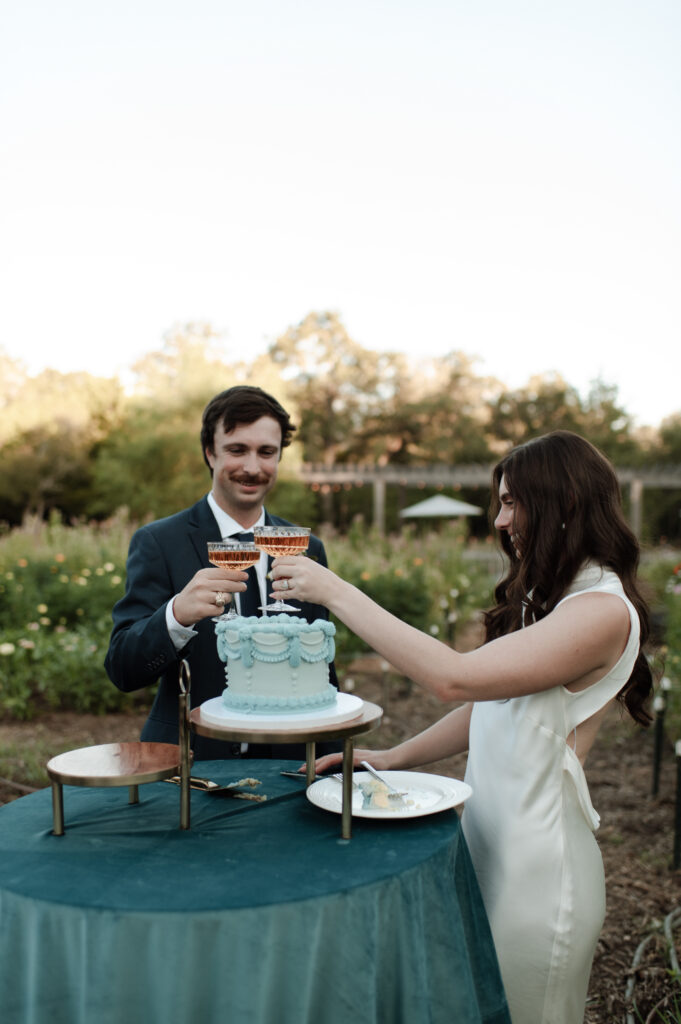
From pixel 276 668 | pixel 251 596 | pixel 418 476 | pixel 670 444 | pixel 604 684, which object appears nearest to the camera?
pixel 276 668

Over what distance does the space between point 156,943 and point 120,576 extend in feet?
23.7

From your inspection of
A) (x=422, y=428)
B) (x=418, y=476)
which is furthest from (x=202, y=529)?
(x=422, y=428)

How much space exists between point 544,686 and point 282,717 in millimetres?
626

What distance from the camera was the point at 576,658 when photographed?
1.95 meters

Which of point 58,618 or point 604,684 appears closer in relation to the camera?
point 604,684

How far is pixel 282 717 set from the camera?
183 cm

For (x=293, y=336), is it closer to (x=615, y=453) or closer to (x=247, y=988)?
(x=615, y=453)

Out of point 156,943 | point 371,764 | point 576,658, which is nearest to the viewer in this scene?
point 156,943

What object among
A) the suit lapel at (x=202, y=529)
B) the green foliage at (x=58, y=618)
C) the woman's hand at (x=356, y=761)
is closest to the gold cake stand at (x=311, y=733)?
the woman's hand at (x=356, y=761)

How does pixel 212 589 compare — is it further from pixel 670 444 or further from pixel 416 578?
pixel 670 444

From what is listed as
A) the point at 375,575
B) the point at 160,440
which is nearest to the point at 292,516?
the point at 160,440

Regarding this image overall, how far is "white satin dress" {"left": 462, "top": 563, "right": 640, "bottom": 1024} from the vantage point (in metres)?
2.00

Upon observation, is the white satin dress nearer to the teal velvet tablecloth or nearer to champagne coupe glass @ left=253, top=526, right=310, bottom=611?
the teal velvet tablecloth

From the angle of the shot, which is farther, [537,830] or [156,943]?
[537,830]
